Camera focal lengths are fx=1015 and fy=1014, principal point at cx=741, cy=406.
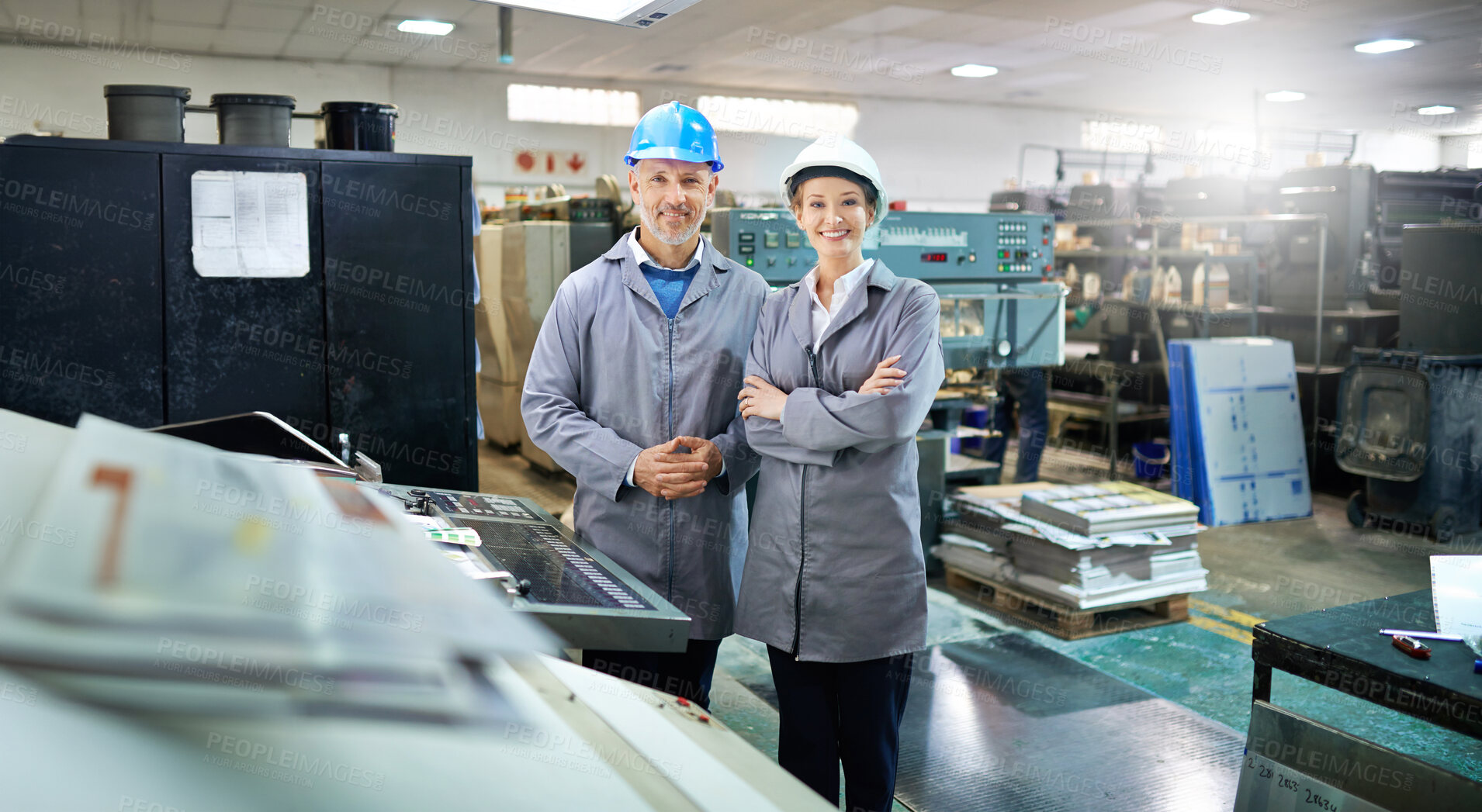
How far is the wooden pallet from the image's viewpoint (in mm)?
4203

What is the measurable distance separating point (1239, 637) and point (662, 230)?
3.28 metres

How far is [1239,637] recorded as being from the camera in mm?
4230

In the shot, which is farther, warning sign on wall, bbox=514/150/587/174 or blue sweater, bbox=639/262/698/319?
warning sign on wall, bbox=514/150/587/174

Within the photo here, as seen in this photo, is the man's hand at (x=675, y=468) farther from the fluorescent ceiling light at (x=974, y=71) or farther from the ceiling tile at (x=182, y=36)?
the fluorescent ceiling light at (x=974, y=71)

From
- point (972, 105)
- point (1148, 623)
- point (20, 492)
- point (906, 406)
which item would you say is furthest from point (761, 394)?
point (972, 105)

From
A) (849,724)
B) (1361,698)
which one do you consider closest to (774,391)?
(849,724)

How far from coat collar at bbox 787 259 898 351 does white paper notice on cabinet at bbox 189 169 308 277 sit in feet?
5.77

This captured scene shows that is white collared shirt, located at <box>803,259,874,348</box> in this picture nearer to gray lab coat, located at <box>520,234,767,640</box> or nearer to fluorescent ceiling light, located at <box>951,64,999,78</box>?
gray lab coat, located at <box>520,234,767,640</box>

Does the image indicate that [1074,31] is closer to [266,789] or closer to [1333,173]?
[1333,173]

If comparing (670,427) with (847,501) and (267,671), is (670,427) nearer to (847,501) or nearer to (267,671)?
(847,501)

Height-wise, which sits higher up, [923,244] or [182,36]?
[182,36]

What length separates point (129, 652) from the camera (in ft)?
2.12

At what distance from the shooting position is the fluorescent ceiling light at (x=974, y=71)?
456 inches

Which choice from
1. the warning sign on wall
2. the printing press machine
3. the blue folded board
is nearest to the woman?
the printing press machine
